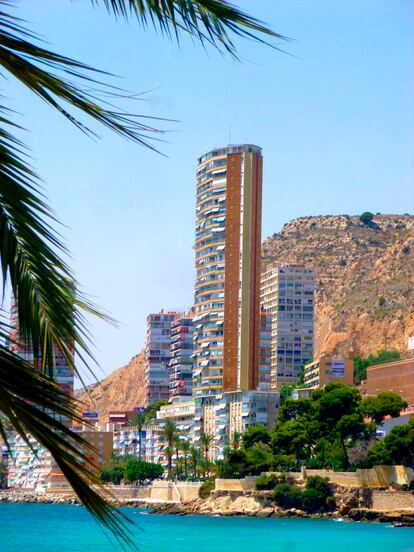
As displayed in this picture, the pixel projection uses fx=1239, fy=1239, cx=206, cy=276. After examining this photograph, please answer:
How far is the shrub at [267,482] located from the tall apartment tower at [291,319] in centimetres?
7131

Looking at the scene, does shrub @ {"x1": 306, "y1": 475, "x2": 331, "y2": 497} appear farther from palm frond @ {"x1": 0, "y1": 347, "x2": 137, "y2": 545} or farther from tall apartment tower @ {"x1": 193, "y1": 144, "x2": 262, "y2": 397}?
palm frond @ {"x1": 0, "y1": 347, "x2": 137, "y2": 545}

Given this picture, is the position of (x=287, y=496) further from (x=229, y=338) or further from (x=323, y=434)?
(x=229, y=338)

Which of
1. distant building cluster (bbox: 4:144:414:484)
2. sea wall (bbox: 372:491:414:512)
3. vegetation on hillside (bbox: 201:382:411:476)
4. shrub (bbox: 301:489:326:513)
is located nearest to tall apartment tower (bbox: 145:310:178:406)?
distant building cluster (bbox: 4:144:414:484)

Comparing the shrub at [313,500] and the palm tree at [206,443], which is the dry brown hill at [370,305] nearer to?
the palm tree at [206,443]

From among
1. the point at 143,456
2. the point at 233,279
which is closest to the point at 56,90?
the point at 233,279

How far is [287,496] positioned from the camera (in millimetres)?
92750

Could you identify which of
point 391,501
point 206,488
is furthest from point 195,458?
point 391,501

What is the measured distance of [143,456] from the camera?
14362 centimetres

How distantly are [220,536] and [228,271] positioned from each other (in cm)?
4335

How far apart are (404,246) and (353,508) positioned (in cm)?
10776

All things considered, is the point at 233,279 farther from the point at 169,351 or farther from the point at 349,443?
the point at 169,351

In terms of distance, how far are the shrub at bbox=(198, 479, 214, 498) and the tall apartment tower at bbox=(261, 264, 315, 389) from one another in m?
62.7

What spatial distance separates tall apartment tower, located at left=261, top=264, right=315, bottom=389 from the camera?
167 metres

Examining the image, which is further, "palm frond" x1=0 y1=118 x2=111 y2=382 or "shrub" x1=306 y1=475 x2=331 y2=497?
"shrub" x1=306 y1=475 x2=331 y2=497
